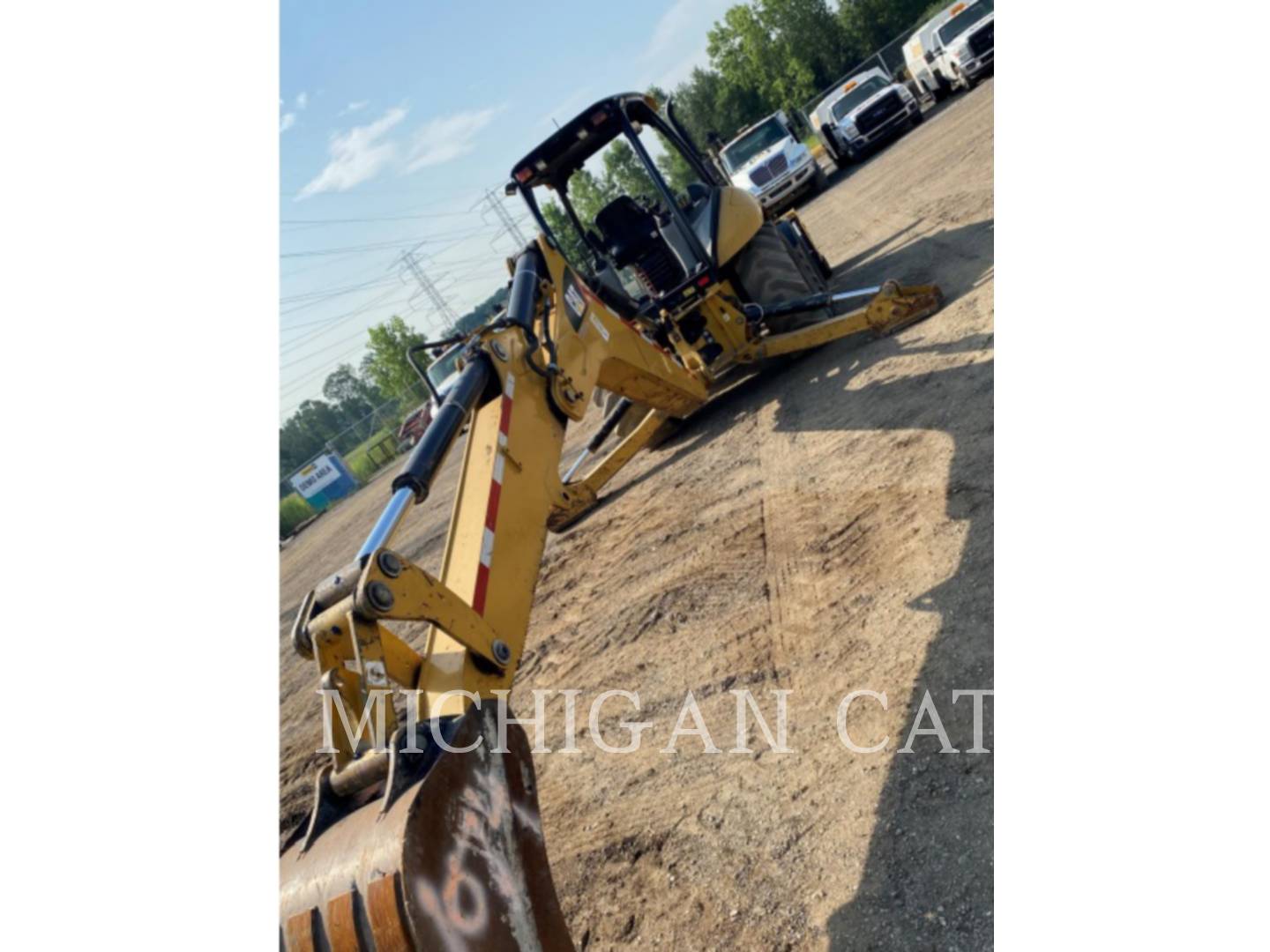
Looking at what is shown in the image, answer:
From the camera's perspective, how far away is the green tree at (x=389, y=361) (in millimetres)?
47219

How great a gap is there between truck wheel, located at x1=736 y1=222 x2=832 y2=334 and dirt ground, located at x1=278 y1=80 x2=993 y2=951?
1.47 ft

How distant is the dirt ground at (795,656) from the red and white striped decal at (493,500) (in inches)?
45.6

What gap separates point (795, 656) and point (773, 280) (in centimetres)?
452

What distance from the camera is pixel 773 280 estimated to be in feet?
24.5

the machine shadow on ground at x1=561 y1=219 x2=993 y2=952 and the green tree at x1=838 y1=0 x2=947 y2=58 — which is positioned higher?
the green tree at x1=838 y1=0 x2=947 y2=58

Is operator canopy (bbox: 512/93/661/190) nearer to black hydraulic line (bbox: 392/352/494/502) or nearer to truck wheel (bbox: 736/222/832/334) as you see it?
truck wheel (bbox: 736/222/832/334)

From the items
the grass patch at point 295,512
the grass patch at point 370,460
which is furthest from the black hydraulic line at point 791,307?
the grass patch at point 370,460

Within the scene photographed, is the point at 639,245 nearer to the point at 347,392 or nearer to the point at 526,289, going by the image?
the point at 526,289

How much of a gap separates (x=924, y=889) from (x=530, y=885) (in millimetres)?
1117

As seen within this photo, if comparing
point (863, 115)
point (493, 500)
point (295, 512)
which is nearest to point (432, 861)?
point (493, 500)

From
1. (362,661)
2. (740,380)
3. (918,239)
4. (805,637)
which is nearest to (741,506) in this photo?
(805,637)

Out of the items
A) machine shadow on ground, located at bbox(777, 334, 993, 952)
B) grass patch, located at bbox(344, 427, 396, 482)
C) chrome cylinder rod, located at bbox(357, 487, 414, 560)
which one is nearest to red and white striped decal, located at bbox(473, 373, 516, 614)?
chrome cylinder rod, located at bbox(357, 487, 414, 560)

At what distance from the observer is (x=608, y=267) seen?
8.25m

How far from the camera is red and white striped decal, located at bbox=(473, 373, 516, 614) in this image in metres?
2.90
